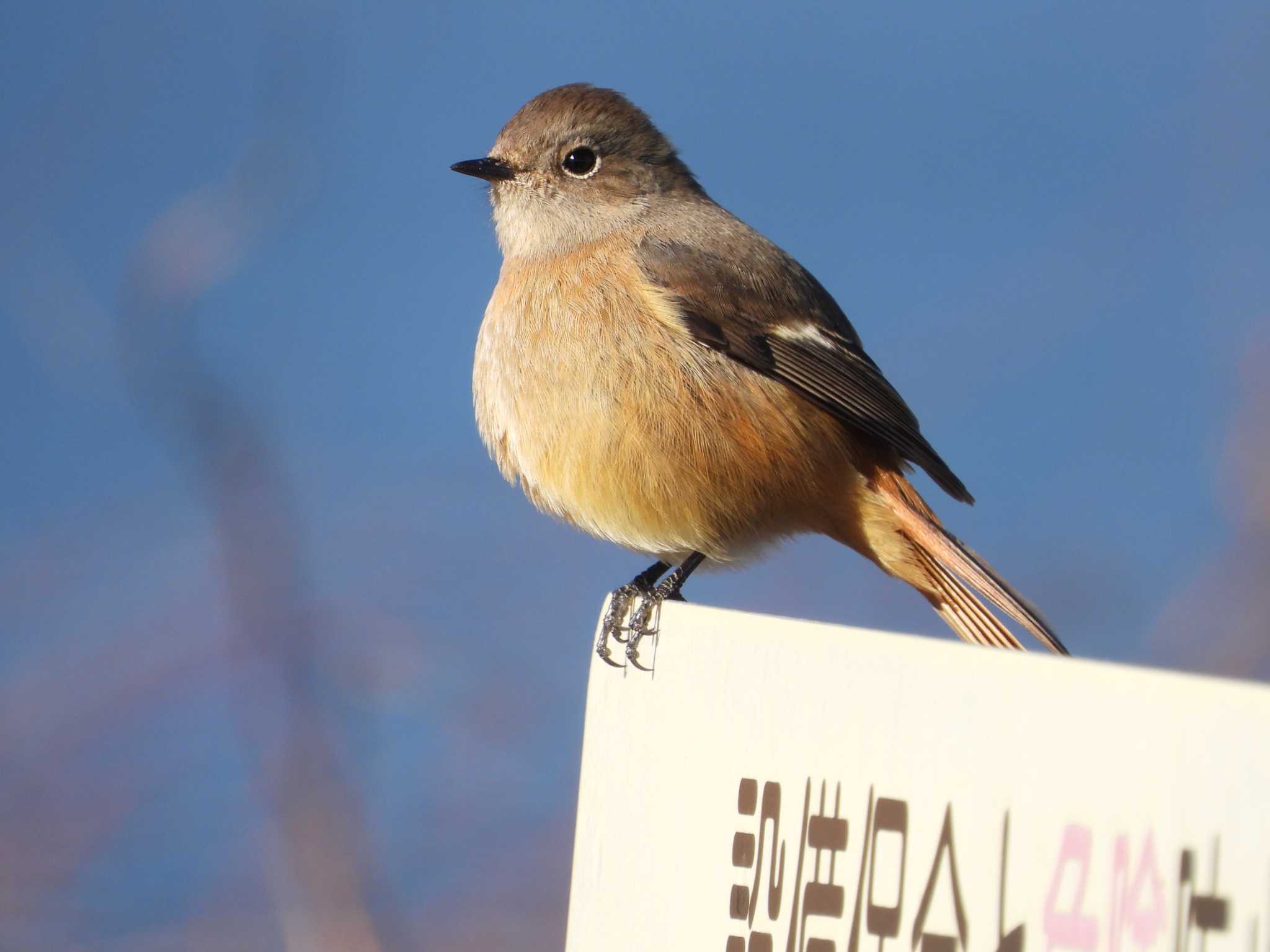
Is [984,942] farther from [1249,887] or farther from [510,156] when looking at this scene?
[510,156]

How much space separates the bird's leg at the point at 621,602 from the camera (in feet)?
7.79

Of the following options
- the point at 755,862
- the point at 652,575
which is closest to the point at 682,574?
the point at 652,575

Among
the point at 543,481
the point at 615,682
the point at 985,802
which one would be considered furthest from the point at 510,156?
the point at 985,802

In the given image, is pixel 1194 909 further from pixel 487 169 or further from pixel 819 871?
pixel 487 169

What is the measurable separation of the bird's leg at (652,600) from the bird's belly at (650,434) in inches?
4.1

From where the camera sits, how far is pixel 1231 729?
5.02 ft

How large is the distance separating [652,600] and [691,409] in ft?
1.96

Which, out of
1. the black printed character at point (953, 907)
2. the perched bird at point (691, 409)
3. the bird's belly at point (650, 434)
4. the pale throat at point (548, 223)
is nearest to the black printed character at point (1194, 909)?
the black printed character at point (953, 907)

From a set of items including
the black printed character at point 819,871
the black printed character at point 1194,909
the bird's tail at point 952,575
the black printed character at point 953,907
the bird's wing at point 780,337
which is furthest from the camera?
the bird's wing at point 780,337

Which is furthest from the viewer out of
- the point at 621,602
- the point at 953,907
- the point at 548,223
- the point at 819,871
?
the point at 548,223

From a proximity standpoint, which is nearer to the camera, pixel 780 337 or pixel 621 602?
pixel 621 602

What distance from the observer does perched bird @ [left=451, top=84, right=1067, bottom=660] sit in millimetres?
3064

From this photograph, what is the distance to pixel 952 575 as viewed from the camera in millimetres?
3193

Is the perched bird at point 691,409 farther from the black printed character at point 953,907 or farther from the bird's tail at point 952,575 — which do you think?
the black printed character at point 953,907
